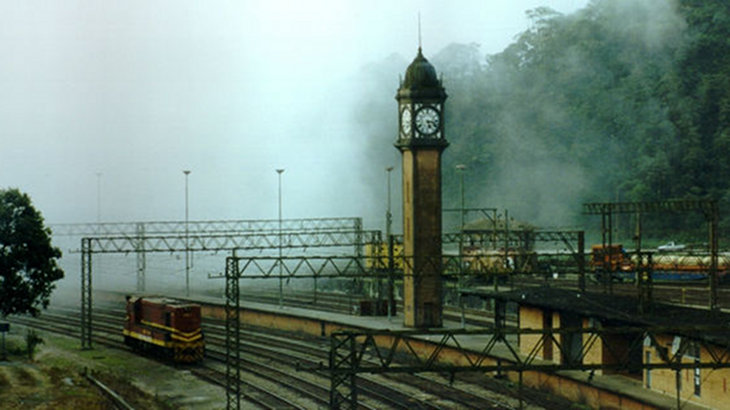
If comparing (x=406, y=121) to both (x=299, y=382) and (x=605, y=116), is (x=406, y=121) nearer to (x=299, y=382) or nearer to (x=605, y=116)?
(x=299, y=382)

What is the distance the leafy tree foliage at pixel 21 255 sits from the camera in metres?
50.9

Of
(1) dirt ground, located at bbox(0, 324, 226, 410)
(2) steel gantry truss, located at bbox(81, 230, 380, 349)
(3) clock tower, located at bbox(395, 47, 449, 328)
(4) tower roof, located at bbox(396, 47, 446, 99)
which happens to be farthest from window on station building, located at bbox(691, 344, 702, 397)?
(4) tower roof, located at bbox(396, 47, 446, 99)

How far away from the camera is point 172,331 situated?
50781mm

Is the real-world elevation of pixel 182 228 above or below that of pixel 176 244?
above

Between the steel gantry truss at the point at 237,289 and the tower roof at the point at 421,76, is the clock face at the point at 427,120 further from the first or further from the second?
the steel gantry truss at the point at 237,289

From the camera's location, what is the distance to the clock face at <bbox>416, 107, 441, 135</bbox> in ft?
177

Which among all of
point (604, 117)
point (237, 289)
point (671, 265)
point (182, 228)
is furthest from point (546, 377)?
point (182, 228)

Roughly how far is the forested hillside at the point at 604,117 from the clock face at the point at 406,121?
45.1 m

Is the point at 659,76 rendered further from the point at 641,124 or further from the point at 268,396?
the point at 268,396

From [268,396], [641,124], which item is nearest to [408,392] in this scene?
[268,396]

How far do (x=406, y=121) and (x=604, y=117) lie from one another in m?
65.0

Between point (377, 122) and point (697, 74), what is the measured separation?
6649 cm

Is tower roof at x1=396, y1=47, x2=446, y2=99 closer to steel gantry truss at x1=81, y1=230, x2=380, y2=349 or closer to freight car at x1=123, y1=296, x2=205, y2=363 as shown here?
steel gantry truss at x1=81, y1=230, x2=380, y2=349

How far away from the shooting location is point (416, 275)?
4922 cm
